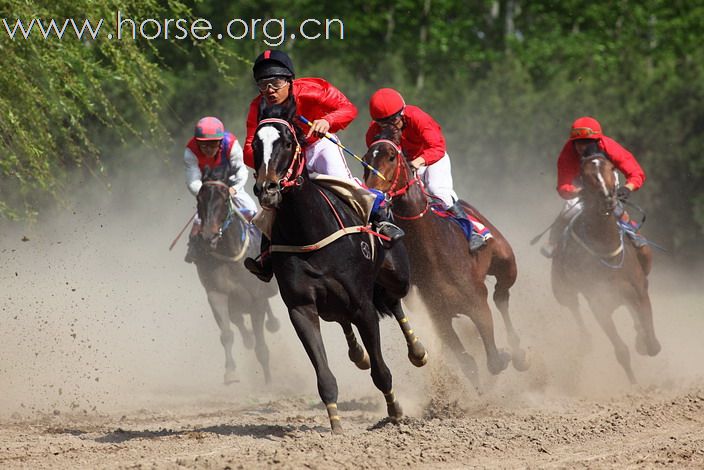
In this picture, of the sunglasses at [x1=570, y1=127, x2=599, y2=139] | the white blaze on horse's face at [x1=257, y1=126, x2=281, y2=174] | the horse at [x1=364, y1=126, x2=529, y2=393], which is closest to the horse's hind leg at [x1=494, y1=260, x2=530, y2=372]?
the horse at [x1=364, y1=126, x2=529, y2=393]

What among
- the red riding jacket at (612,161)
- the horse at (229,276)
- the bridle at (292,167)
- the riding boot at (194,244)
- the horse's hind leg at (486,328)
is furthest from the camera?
the riding boot at (194,244)

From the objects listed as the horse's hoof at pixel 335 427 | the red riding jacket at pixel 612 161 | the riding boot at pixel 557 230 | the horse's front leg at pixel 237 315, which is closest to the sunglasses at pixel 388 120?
the red riding jacket at pixel 612 161

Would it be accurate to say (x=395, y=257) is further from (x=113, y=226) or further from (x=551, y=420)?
(x=113, y=226)

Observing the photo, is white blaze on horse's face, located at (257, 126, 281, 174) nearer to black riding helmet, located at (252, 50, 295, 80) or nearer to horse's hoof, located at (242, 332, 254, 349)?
black riding helmet, located at (252, 50, 295, 80)

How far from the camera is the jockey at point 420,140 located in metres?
10.1

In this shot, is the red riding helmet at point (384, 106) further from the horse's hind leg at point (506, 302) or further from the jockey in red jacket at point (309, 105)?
the horse's hind leg at point (506, 302)

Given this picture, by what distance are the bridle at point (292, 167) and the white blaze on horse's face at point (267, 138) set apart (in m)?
0.09

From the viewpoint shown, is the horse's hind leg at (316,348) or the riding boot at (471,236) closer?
the horse's hind leg at (316,348)

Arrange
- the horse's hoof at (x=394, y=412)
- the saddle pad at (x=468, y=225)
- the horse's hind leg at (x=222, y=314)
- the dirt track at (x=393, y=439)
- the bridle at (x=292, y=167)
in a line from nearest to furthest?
the dirt track at (x=393, y=439)
the bridle at (x=292, y=167)
the horse's hoof at (x=394, y=412)
the saddle pad at (x=468, y=225)
the horse's hind leg at (x=222, y=314)

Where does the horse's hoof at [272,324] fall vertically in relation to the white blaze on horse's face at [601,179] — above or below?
below

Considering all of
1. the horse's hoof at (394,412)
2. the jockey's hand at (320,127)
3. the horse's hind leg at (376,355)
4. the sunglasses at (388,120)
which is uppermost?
the sunglasses at (388,120)

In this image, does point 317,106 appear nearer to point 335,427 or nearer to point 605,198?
point 335,427

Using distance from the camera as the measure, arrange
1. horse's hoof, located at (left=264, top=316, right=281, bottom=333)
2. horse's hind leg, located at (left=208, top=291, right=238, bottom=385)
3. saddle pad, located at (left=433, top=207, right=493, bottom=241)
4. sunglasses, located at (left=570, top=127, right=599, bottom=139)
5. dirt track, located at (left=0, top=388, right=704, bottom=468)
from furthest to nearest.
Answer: horse's hoof, located at (left=264, top=316, right=281, bottom=333), horse's hind leg, located at (left=208, top=291, right=238, bottom=385), sunglasses, located at (left=570, top=127, right=599, bottom=139), saddle pad, located at (left=433, top=207, right=493, bottom=241), dirt track, located at (left=0, top=388, right=704, bottom=468)

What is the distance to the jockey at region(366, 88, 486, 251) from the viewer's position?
399 inches
